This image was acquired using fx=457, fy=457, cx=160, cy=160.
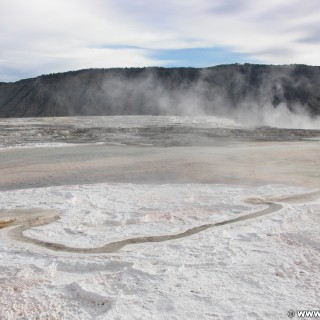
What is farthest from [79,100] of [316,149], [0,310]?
[0,310]

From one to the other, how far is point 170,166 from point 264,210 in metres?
4.89

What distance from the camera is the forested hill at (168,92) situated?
59.5 m

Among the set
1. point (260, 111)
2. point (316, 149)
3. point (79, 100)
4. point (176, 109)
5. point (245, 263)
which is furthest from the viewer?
point (79, 100)

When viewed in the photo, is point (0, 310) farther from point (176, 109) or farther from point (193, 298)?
point (176, 109)

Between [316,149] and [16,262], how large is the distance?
13.3 metres

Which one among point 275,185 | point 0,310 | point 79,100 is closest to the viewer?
point 0,310

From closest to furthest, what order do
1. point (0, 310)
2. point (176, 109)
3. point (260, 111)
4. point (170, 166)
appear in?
point (0, 310), point (170, 166), point (260, 111), point (176, 109)

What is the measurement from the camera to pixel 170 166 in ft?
38.3

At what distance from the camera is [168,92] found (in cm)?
7094

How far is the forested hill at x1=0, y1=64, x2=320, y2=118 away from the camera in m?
59.5

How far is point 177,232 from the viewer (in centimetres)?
581

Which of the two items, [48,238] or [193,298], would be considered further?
[48,238]

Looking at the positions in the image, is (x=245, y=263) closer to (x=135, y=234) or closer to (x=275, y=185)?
(x=135, y=234)

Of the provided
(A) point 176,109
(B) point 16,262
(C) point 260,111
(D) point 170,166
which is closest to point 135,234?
(B) point 16,262
